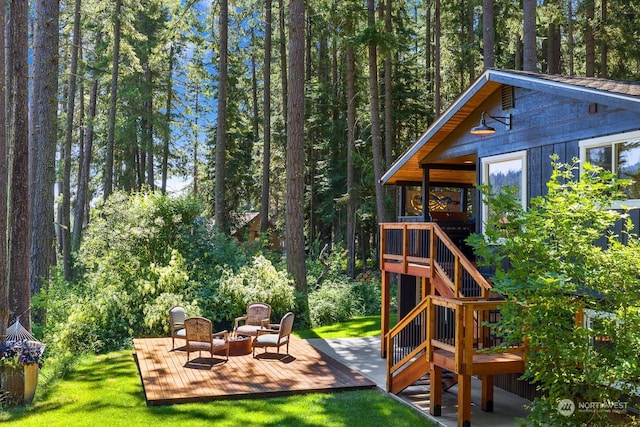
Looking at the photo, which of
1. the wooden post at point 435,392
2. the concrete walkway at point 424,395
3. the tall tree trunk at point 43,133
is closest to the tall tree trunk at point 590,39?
the concrete walkway at point 424,395

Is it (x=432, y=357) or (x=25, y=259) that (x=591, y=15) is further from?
(x=25, y=259)

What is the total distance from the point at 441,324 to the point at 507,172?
2.96 m

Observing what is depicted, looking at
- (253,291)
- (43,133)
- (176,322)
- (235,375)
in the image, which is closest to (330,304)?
(253,291)

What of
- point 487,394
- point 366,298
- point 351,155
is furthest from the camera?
point 351,155

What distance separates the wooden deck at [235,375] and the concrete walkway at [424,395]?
388 millimetres

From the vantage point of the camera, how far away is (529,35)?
1424 cm

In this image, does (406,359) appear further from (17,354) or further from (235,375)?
(17,354)

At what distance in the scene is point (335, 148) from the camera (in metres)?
28.5

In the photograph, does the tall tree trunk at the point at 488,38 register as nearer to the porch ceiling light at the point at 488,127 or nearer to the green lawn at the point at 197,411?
the porch ceiling light at the point at 488,127

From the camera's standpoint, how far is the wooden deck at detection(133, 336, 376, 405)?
9.34 metres

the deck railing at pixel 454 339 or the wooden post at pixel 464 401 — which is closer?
the deck railing at pixel 454 339

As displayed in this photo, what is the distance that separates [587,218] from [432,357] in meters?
3.56

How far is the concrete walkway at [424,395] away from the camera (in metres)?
8.42

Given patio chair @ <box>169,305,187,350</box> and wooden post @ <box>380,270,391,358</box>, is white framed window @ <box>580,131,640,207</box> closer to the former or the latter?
wooden post @ <box>380,270,391,358</box>
